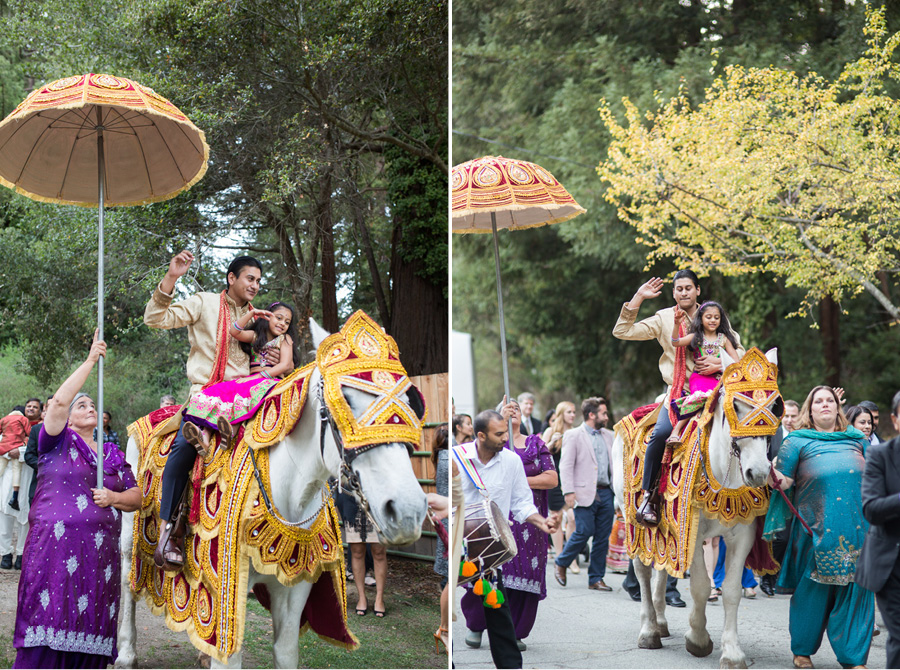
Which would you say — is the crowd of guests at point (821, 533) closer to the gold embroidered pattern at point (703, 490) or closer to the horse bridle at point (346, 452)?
the gold embroidered pattern at point (703, 490)

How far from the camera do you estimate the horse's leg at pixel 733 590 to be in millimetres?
5574

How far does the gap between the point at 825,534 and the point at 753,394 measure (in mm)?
1032

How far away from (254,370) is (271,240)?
5327 mm

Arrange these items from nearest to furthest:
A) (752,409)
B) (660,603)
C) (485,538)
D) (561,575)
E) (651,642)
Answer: (485,538) < (752,409) < (651,642) < (660,603) < (561,575)

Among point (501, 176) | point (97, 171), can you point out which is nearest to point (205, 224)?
point (97, 171)

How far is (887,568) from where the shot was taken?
4285 millimetres

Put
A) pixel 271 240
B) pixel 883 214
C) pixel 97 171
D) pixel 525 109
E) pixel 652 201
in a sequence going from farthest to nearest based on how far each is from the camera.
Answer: pixel 525 109 < pixel 652 201 < pixel 883 214 < pixel 271 240 < pixel 97 171

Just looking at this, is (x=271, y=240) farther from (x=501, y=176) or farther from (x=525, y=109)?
(x=525, y=109)

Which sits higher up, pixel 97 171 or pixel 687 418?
pixel 97 171

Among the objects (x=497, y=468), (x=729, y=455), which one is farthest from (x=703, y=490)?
(x=497, y=468)

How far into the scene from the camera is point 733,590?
567 centimetres

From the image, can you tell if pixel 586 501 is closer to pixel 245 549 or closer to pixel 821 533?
pixel 821 533

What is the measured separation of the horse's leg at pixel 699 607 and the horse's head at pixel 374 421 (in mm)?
3028

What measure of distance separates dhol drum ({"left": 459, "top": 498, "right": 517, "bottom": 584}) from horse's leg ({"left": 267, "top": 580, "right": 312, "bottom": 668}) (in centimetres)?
87
